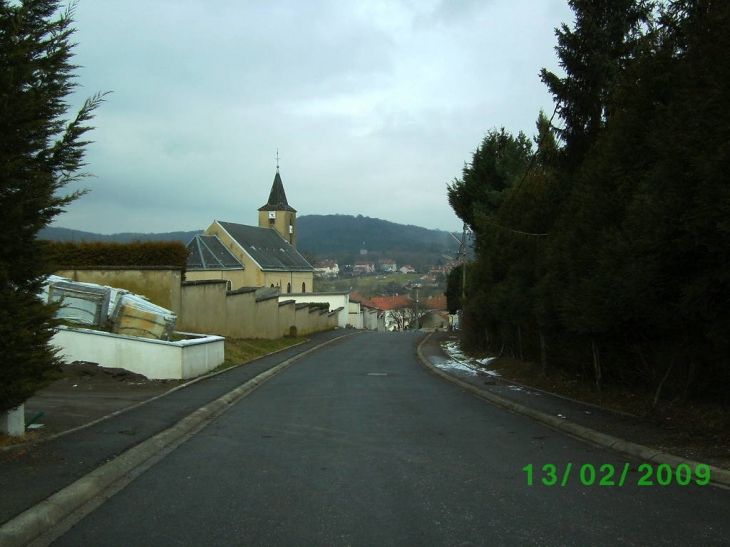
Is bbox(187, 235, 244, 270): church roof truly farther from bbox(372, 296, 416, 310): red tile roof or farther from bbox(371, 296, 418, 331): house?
bbox(372, 296, 416, 310): red tile roof

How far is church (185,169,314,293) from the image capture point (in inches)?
2616

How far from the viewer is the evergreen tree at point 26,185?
7.43 meters

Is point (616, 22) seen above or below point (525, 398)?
above

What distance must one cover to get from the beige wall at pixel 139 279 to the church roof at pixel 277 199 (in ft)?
230

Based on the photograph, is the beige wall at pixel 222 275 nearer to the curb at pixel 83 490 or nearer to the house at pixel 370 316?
the house at pixel 370 316

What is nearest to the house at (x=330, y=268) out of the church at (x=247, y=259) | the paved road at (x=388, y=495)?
the church at (x=247, y=259)

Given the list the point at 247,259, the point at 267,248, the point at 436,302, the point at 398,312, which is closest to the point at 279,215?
the point at 267,248

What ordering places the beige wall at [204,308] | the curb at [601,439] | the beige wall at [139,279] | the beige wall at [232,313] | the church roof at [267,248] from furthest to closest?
the church roof at [267,248] → the beige wall at [232,313] → the beige wall at [204,308] → the beige wall at [139,279] → the curb at [601,439]

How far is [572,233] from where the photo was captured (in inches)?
485

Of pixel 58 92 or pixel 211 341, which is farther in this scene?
pixel 211 341

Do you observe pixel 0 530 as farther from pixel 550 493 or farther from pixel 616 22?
pixel 616 22

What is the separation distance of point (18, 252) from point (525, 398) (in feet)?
30.5

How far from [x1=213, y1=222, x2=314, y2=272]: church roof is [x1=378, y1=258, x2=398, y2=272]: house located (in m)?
66.3

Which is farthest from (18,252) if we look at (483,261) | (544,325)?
(483,261)
